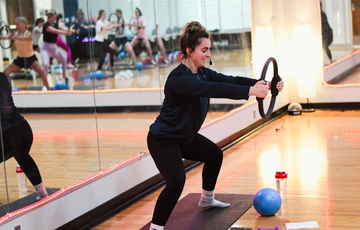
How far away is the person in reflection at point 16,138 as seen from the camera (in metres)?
3.05

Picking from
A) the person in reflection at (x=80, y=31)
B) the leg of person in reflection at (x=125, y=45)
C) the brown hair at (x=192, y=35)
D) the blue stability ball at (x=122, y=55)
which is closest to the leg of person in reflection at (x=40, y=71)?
the person in reflection at (x=80, y=31)

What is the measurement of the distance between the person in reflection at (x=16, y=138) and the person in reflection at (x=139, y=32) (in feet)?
6.60

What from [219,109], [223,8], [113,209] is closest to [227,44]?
[223,8]

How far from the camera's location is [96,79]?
12.8 feet

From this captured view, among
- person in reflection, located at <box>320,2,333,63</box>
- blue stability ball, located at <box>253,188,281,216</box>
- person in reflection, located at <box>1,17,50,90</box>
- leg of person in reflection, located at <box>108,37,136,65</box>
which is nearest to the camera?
person in reflection, located at <box>1,17,50,90</box>

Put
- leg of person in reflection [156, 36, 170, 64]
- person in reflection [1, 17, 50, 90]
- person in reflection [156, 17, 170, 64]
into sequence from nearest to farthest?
person in reflection [1, 17, 50, 90], person in reflection [156, 17, 170, 64], leg of person in reflection [156, 36, 170, 64]

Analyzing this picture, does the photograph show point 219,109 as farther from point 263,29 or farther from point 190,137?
point 190,137

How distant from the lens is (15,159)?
126 inches

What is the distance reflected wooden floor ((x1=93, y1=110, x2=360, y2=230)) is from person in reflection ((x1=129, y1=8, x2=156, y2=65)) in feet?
4.39

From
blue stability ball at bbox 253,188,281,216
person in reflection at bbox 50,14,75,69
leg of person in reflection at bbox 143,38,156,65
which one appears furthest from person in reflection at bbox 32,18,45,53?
leg of person in reflection at bbox 143,38,156,65

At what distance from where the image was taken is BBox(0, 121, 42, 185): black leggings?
3.12 m

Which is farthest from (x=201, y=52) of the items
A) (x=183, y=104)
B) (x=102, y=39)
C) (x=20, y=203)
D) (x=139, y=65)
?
(x=139, y=65)

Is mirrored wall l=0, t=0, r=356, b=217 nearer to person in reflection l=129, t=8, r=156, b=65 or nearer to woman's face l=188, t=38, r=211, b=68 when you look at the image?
person in reflection l=129, t=8, r=156, b=65

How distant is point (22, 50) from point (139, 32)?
8.52 feet
